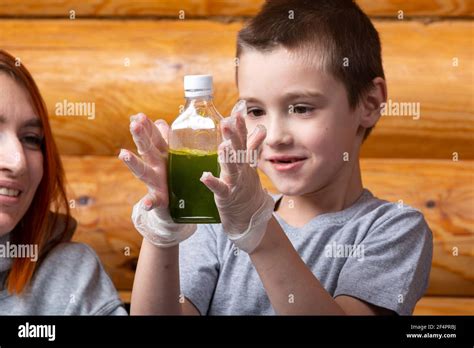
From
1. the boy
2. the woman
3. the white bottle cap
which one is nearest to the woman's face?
the woman

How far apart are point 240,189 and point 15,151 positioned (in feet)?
1.23

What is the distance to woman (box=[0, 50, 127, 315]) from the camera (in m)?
1.16

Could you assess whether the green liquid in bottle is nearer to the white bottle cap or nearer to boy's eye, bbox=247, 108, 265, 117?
the white bottle cap

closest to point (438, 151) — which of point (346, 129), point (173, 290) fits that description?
point (346, 129)

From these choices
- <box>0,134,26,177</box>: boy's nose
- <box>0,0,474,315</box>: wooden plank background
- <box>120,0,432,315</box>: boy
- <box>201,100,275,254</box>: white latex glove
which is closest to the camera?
<box>201,100,275,254</box>: white latex glove

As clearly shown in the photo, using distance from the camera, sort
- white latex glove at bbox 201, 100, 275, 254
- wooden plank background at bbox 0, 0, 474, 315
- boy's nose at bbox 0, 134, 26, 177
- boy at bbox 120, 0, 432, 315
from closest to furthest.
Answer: white latex glove at bbox 201, 100, 275, 254
boy at bbox 120, 0, 432, 315
boy's nose at bbox 0, 134, 26, 177
wooden plank background at bbox 0, 0, 474, 315

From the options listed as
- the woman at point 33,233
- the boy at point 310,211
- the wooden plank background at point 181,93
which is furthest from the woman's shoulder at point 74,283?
the wooden plank background at point 181,93

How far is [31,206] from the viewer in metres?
1.20

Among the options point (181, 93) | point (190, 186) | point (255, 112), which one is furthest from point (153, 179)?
point (181, 93)

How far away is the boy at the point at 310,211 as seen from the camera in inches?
41.1

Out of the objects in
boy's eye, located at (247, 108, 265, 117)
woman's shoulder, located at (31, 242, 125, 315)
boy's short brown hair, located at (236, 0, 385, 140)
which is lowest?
woman's shoulder, located at (31, 242, 125, 315)

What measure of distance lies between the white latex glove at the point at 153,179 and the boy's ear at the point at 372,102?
313mm

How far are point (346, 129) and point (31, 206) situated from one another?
427mm
